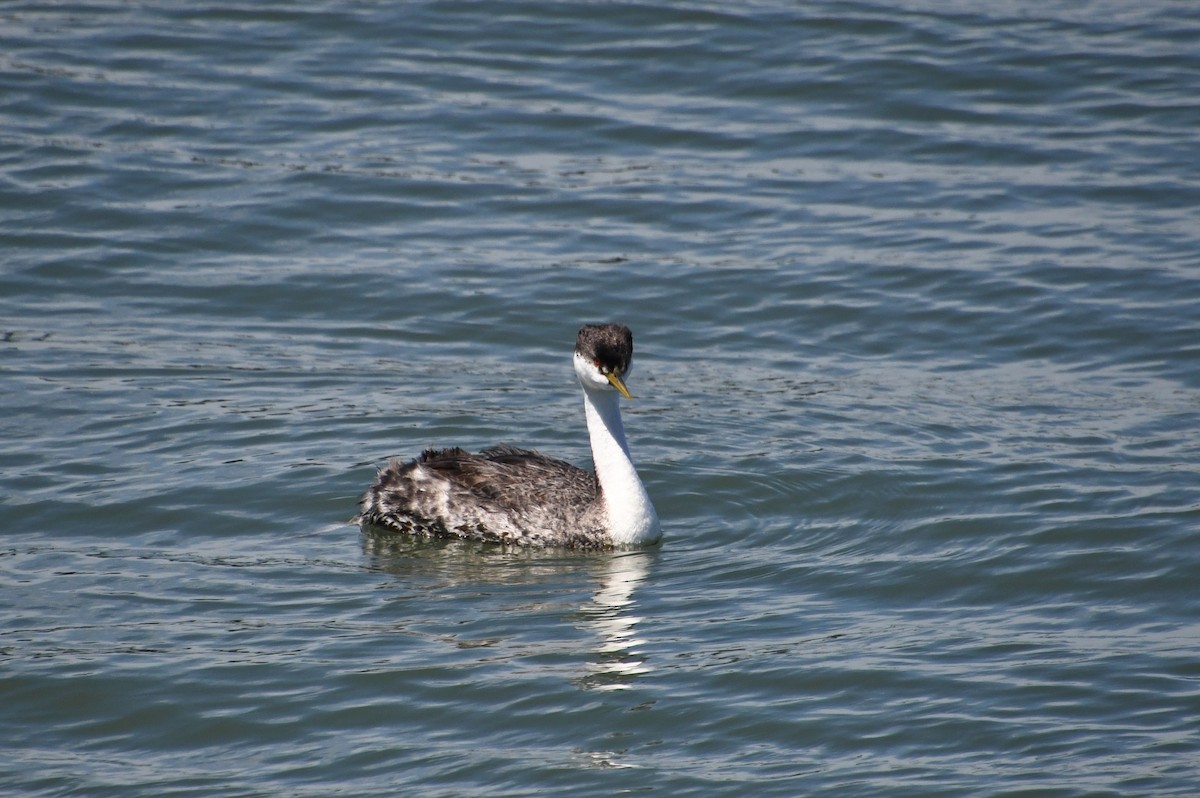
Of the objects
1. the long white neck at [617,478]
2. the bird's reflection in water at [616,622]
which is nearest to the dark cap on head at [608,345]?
the long white neck at [617,478]

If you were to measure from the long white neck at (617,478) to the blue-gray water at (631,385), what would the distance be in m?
0.21

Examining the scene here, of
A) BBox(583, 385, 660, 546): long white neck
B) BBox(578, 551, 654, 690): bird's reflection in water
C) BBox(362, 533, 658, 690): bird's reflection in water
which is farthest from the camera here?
BBox(583, 385, 660, 546): long white neck

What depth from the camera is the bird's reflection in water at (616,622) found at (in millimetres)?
9516

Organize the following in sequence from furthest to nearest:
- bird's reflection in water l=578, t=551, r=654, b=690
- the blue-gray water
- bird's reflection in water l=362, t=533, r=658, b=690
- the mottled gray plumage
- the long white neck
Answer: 1. the mottled gray plumage
2. the long white neck
3. bird's reflection in water l=362, t=533, r=658, b=690
4. bird's reflection in water l=578, t=551, r=654, b=690
5. the blue-gray water

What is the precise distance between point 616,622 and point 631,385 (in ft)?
16.0

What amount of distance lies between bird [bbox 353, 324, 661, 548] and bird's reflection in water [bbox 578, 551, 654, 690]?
29cm

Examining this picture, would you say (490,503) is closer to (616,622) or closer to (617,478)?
(617,478)

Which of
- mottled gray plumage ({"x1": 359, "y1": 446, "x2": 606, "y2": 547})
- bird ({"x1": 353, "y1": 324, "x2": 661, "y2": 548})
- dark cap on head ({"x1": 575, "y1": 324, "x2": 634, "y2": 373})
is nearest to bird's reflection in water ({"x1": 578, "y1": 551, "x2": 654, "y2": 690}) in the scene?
bird ({"x1": 353, "y1": 324, "x2": 661, "y2": 548})

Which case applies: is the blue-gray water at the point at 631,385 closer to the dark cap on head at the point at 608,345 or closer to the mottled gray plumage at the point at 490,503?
the mottled gray plumage at the point at 490,503

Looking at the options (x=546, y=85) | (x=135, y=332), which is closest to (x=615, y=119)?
(x=546, y=85)

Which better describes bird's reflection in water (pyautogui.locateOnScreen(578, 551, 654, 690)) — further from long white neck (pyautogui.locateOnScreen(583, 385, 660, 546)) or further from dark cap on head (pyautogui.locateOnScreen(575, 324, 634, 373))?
dark cap on head (pyautogui.locateOnScreen(575, 324, 634, 373))

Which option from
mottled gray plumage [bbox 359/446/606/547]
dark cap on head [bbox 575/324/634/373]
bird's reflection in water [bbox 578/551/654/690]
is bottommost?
bird's reflection in water [bbox 578/551/654/690]

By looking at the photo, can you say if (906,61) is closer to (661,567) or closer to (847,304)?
(847,304)

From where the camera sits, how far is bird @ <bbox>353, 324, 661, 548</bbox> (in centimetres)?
1178
